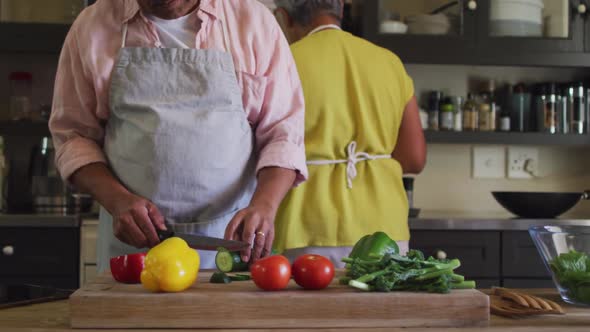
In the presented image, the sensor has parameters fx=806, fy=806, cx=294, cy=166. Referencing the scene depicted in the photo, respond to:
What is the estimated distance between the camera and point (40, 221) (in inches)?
101

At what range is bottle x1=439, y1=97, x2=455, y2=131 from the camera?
3.03 m

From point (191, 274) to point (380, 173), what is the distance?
0.95 m

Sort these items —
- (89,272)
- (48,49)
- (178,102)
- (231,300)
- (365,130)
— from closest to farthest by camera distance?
1. (231,300)
2. (178,102)
3. (365,130)
4. (89,272)
5. (48,49)

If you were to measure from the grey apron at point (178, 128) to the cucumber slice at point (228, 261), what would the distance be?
0.53ft

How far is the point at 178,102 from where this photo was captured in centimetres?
144

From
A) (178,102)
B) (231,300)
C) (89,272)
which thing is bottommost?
(89,272)

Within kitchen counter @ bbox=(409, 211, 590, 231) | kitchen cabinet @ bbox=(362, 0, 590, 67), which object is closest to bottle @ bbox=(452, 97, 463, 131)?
kitchen cabinet @ bbox=(362, 0, 590, 67)

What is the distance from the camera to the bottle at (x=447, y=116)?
9.95 ft

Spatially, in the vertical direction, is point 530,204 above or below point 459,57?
below

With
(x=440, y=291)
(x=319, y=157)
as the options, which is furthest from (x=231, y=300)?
(x=319, y=157)

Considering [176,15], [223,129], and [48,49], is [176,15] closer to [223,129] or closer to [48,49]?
[223,129]

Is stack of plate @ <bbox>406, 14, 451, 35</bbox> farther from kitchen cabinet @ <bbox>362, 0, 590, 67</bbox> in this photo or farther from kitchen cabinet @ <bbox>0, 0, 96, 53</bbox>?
kitchen cabinet @ <bbox>0, 0, 96, 53</bbox>

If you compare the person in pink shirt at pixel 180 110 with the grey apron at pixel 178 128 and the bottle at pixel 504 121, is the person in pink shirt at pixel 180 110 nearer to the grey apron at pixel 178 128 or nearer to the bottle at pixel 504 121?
the grey apron at pixel 178 128

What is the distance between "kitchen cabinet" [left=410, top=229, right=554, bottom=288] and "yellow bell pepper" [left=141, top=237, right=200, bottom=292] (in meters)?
1.61
